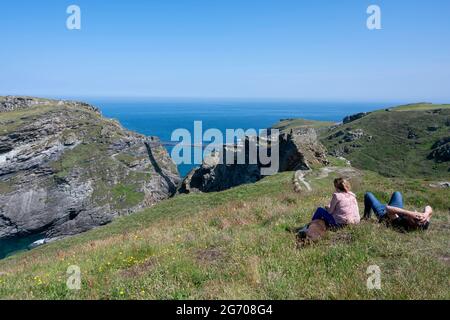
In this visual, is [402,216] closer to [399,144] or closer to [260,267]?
[260,267]

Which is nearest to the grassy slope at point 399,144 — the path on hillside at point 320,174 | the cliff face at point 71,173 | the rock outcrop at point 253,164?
the rock outcrop at point 253,164

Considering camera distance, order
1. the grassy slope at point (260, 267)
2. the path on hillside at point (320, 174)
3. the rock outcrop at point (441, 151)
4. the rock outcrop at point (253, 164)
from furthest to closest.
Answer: the rock outcrop at point (441, 151)
the rock outcrop at point (253, 164)
the path on hillside at point (320, 174)
the grassy slope at point (260, 267)

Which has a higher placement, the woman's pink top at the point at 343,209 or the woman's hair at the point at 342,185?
the woman's hair at the point at 342,185

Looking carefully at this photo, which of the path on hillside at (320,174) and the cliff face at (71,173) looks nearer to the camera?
the path on hillside at (320,174)

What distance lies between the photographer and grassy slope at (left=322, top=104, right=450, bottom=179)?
110 m

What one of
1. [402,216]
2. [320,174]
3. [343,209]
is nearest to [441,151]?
[320,174]

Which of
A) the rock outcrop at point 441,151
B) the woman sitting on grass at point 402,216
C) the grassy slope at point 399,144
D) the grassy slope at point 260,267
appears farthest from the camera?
the grassy slope at point 399,144

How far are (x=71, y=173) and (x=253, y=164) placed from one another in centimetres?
7443

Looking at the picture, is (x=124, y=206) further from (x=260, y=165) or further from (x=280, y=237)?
(x=280, y=237)

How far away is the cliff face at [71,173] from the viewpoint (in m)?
105

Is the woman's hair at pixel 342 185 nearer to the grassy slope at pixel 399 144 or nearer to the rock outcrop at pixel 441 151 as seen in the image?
the grassy slope at pixel 399 144

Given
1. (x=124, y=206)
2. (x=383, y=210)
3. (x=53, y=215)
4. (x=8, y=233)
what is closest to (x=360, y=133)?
(x=124, y=206)

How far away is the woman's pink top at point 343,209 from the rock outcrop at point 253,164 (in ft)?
91.0
